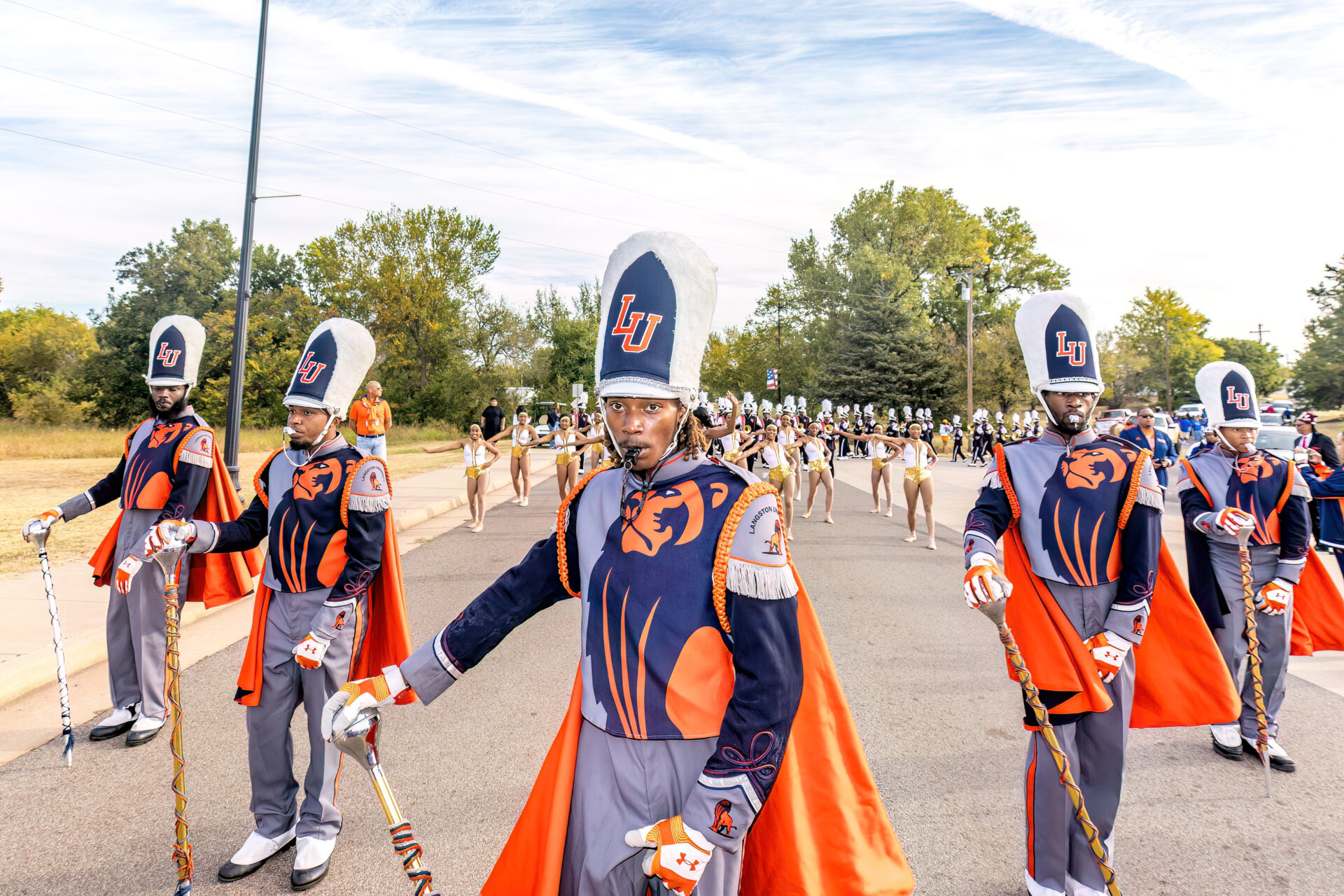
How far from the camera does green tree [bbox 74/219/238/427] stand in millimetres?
43344

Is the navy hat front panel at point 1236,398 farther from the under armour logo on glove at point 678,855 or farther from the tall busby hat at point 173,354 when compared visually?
the tall busby hat at point 173,354

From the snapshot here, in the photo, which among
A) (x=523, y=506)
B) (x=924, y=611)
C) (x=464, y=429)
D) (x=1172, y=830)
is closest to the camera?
(x=1172, y=830)

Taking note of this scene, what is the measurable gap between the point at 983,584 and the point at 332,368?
2.93 m

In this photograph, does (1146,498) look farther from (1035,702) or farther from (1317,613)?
(1317,613)

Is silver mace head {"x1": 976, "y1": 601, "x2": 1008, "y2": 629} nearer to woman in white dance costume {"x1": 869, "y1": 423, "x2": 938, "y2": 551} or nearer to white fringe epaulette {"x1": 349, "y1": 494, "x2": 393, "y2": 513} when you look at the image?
white fringe epaulette {"x1": 349, "y1": 494, "x2": 393, "y2": 513}

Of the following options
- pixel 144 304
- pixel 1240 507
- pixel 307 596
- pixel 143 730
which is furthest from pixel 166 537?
pixel 144 304

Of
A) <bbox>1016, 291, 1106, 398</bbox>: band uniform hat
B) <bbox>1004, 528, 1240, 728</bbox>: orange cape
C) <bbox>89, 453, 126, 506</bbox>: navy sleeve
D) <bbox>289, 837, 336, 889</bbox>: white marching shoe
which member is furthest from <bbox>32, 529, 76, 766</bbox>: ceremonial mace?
<bbox>1016, 291, 1106, 398</bbox>: band uniform hat

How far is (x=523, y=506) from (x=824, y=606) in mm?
9351

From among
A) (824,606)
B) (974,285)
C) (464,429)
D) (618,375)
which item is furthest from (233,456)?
(974,285)

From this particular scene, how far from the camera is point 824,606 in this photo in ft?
27.6

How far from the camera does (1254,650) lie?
457 cm

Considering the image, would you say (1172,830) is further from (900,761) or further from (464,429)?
(464,429)

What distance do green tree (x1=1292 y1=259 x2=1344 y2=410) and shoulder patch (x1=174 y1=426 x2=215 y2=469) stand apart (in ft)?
209

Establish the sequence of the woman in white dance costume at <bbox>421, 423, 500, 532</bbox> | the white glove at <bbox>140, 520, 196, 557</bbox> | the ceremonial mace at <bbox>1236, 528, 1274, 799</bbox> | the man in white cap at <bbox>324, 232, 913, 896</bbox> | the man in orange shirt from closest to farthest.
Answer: the man in white cap at <bbox>324, 232, 913, 896</bbox>
the white glove at <bbox>140, 520, 196, 557</bbox>
the ceremonial mace at <bbox>1236, 528, 1274, 799</bbox>
the woman in white dance costume at <bbox>421, 423, 500, 532</bbox>
the man in orange shirt
